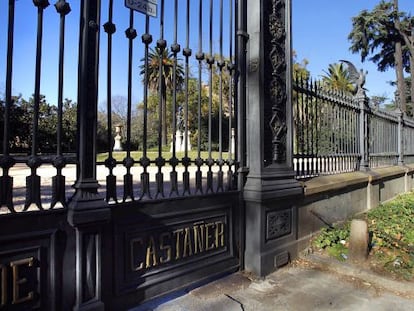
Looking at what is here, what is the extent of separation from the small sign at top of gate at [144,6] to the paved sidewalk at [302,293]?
2.80m

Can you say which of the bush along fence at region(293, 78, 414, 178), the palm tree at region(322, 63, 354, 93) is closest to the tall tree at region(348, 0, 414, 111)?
the palm tree at region(322, 63, 354, 93)

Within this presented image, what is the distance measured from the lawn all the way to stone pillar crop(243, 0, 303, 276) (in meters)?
0.80

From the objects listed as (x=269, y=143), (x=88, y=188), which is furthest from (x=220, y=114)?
(x=88, y=188)

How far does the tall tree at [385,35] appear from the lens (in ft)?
84.0

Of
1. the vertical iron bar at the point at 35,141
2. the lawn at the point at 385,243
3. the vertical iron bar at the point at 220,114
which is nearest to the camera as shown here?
the vertical iron bar at the point at 35,141

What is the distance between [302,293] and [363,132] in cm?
538

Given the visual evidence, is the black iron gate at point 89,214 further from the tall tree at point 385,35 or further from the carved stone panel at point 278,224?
the tall tree at point 385,35

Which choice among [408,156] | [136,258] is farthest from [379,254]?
[408,156]

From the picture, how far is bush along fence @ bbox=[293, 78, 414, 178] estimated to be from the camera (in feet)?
19.0

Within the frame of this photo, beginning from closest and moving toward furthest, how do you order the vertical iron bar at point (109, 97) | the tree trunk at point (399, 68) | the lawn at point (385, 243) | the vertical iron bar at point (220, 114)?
the vertical iron bar at point (109, 97), the vertical iron bar at point (220, 114), the lawn at point (385, 243), the tree trunk at point (399, 68)

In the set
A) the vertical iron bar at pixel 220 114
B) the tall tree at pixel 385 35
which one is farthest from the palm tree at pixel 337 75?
the vertical iron bar at pixel 220 114

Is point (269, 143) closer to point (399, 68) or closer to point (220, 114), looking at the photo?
point (220, 114)

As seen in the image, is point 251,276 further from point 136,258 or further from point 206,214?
point 136,258

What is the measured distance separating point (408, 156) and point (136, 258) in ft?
40.3
